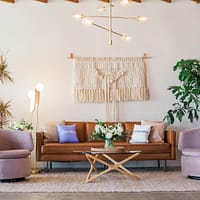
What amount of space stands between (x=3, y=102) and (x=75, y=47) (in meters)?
1.82

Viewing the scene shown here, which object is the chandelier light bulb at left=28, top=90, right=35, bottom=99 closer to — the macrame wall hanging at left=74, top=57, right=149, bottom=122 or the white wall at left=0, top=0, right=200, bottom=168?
the white wall at left=0, top=0, right=200, bottom=168

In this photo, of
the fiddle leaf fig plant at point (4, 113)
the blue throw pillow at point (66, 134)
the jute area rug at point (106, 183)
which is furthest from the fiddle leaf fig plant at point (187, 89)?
the fiddle leaf fig plant at point (4, 113)

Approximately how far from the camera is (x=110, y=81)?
7.96m

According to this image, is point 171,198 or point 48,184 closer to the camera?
point 171,198

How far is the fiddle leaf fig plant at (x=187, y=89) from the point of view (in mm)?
7531

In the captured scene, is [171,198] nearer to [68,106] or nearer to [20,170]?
[20,170]

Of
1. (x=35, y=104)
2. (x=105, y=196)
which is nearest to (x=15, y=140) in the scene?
(x=35, y=104)

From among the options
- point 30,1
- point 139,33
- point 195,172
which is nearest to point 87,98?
point 139,33

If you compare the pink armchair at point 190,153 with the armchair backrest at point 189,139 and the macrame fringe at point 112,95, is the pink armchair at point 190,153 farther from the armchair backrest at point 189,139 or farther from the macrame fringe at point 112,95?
the macrame fringe at point 112,95

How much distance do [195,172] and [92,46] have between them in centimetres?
343

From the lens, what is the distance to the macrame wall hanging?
795cm

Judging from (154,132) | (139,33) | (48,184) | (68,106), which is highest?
(139,33)

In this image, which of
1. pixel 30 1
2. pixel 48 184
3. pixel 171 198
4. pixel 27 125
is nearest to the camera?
pixel 171 198

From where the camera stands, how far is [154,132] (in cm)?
736
